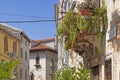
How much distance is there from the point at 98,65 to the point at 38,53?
42935 mm

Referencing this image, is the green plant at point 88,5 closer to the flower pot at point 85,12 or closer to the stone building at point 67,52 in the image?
the flower pot at point 85,12

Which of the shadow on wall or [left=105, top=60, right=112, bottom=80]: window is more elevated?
the shadow on wall

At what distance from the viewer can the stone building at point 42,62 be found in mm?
56338

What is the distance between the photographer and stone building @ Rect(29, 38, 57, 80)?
56338 mm

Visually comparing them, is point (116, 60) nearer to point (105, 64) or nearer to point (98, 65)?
point (105, 64)

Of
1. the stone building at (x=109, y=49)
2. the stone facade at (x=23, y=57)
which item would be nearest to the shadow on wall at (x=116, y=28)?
the stone building at (x=109, y=49)

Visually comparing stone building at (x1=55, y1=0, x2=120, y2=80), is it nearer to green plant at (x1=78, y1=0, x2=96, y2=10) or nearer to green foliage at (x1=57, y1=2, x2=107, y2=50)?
green foliage at (x1=57, y1=2, x2=107, y2=50)

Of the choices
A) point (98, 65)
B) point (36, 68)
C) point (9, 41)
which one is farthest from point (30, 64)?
point (98, 65)

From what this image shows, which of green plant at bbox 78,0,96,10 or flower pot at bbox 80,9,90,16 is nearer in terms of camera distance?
flower pot at bbox 80,9,90,16

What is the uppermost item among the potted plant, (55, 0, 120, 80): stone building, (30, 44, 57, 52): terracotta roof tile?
(30, 44, 57, 52): terracotta roof tile

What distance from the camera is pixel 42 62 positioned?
5650 cm

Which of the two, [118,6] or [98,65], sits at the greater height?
[118,6]

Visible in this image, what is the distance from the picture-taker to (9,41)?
39844 mm

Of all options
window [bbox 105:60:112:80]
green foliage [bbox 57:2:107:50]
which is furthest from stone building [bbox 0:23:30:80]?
window [bbox 105:60:112:80]
